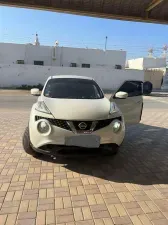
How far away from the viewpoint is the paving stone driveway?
111 inches

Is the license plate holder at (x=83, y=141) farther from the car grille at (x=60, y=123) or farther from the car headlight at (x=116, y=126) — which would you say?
the car headlight at (x=116, y=126)

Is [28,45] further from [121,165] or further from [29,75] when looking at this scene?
[121,165]

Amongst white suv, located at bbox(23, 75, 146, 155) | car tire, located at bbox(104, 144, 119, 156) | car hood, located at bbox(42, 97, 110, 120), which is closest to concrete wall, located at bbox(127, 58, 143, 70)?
car hood, located at bbox(42, 97, 110, 120)

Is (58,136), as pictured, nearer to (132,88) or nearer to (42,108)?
(42,108)

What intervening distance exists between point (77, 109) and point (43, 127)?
2.05ft

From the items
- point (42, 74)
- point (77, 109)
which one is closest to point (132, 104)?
point (77, 109)

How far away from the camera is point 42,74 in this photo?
2641cm

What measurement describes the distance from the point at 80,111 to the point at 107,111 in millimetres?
492

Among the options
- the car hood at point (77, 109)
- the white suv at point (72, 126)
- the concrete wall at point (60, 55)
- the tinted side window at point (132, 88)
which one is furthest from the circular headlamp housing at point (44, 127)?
the concrete wall at point (60, 55)

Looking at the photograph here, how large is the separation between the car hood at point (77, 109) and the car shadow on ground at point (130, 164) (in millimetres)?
631

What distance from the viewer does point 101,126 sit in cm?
394

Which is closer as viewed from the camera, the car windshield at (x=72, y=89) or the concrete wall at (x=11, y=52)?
the car windshield at (x=72, y=89)

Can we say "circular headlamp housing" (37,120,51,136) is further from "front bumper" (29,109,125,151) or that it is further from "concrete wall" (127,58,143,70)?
"concrete wall" (127,58,143,70)

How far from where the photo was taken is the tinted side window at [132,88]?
594 centimetres
